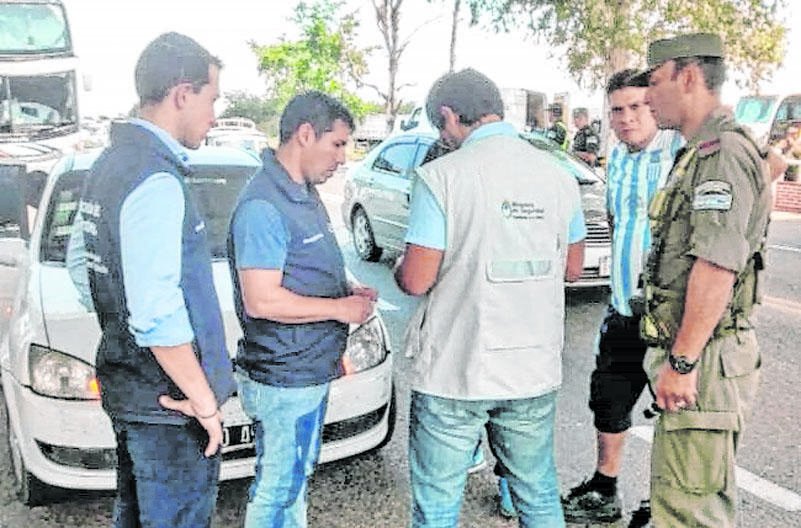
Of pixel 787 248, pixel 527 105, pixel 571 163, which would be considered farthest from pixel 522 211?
pixel 527 105

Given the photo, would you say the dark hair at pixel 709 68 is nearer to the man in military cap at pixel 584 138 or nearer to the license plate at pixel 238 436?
the license plate at pixel 238 436

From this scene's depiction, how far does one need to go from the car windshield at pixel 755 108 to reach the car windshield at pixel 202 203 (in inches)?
711

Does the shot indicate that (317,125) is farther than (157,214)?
Yes

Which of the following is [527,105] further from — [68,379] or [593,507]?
[68,379]

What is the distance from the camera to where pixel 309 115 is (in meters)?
2.55

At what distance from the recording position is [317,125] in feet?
8.38

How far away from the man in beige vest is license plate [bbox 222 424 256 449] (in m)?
0.90

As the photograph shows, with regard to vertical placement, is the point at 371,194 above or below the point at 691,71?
below

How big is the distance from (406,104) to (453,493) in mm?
41356

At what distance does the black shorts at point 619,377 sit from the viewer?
11.3 ft

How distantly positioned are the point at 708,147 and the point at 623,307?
3.82ft

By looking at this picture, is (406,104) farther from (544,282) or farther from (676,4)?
(544,282)

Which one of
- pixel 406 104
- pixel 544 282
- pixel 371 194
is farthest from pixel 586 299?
pixel 406 104

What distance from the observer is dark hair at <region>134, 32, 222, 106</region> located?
2086 millimetres
